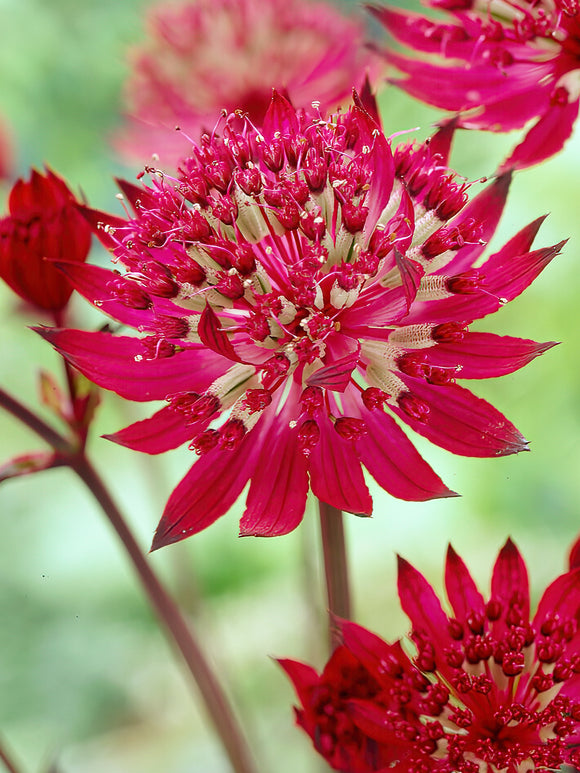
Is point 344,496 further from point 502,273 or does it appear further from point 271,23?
point 271,23

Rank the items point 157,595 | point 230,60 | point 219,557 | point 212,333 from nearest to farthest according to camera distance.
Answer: point 212,333 → point 157,595 → point 230,60 → point 219,557

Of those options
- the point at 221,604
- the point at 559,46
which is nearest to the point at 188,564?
the point at 221,604

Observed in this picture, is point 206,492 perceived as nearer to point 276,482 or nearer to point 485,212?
point 276,482

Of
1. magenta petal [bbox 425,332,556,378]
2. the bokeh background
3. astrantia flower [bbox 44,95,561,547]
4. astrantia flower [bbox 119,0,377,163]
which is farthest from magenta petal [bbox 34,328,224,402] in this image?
the bokeh background

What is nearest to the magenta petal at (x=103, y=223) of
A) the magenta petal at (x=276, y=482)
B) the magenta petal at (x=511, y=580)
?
the magenta petal at (x=276, y=482)

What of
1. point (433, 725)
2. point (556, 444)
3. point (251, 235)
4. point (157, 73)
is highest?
point (157, 73)

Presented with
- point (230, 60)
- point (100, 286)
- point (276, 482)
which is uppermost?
point (230, 60)

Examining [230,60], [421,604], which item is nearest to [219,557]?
[230,60]
